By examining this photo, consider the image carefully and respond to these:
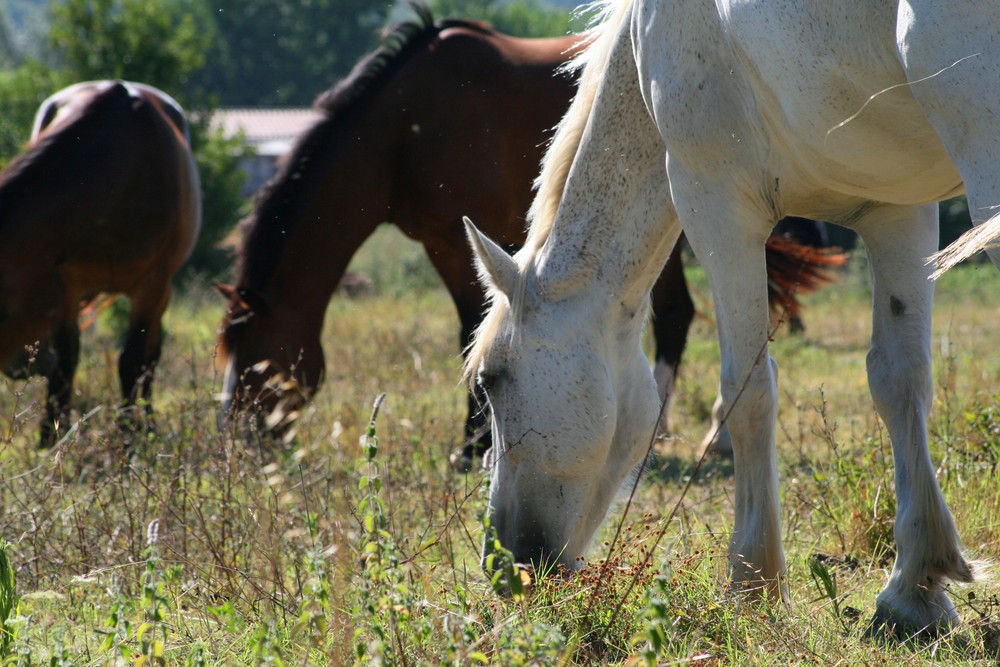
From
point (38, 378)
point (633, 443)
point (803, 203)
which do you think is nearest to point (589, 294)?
point (633, 443)

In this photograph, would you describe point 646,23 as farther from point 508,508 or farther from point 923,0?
point 508,508

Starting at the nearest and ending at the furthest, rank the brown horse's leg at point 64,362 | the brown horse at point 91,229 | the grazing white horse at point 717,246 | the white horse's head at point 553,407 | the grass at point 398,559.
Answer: the grass at point 398,559 < the grazing white horse at point 717,246 < the white horse's head at point 553,407 < the brown horse at point 91,229 < the brown horse's leg at point 64,362

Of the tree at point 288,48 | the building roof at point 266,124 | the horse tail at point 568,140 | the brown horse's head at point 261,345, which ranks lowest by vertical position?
the building roof at point 266,124

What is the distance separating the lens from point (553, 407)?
2.99 meters

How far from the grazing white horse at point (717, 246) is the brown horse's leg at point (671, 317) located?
3035mm

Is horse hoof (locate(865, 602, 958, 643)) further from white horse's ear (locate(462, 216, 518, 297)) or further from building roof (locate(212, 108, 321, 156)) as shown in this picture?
building roof (locate(212, 108, 321, 156))

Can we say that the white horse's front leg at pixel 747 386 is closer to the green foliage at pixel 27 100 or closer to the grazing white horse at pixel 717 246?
the grazing white horse at pixel 717 246

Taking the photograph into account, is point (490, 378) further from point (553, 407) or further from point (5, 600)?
point (5, 600)

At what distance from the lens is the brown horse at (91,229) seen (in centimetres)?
552

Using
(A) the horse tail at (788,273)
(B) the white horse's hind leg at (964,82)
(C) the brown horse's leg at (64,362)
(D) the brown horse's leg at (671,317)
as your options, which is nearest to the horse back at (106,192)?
(C) the brown horse's leg at (64,362)

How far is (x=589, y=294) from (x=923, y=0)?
4.43ft

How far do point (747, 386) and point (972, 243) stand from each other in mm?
1133

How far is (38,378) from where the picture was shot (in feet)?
14.5

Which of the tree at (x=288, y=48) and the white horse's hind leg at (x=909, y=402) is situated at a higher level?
the white horse's hind leg at (x=909, y=402)
